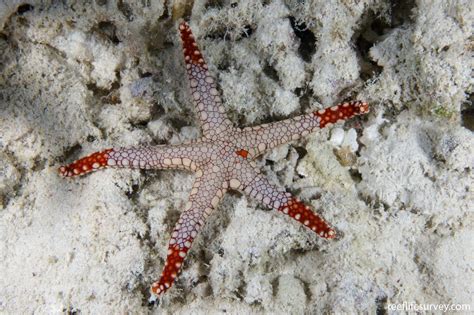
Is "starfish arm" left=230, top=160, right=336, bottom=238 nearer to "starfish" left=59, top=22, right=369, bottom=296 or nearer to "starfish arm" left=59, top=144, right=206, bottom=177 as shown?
"starfish" left=59, top=22, right=369, bottom=296

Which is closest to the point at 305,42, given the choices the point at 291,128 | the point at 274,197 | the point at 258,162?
the point at 291,128

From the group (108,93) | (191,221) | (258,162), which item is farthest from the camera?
(258,162)

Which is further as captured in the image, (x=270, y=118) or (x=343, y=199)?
(x=270, y=118)

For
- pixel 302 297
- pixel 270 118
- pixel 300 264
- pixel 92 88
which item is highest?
pixel 270 118

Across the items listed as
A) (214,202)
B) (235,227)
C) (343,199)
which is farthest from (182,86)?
(343,199)

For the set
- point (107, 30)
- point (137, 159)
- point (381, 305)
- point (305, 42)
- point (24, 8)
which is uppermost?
point (305, 42)

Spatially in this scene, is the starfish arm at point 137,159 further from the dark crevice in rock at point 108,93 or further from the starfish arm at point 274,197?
the dark crevice in rock at point 108,93

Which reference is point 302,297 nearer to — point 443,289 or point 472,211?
point 443,289

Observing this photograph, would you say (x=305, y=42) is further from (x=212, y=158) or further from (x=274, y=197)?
(x=274, y=197)
